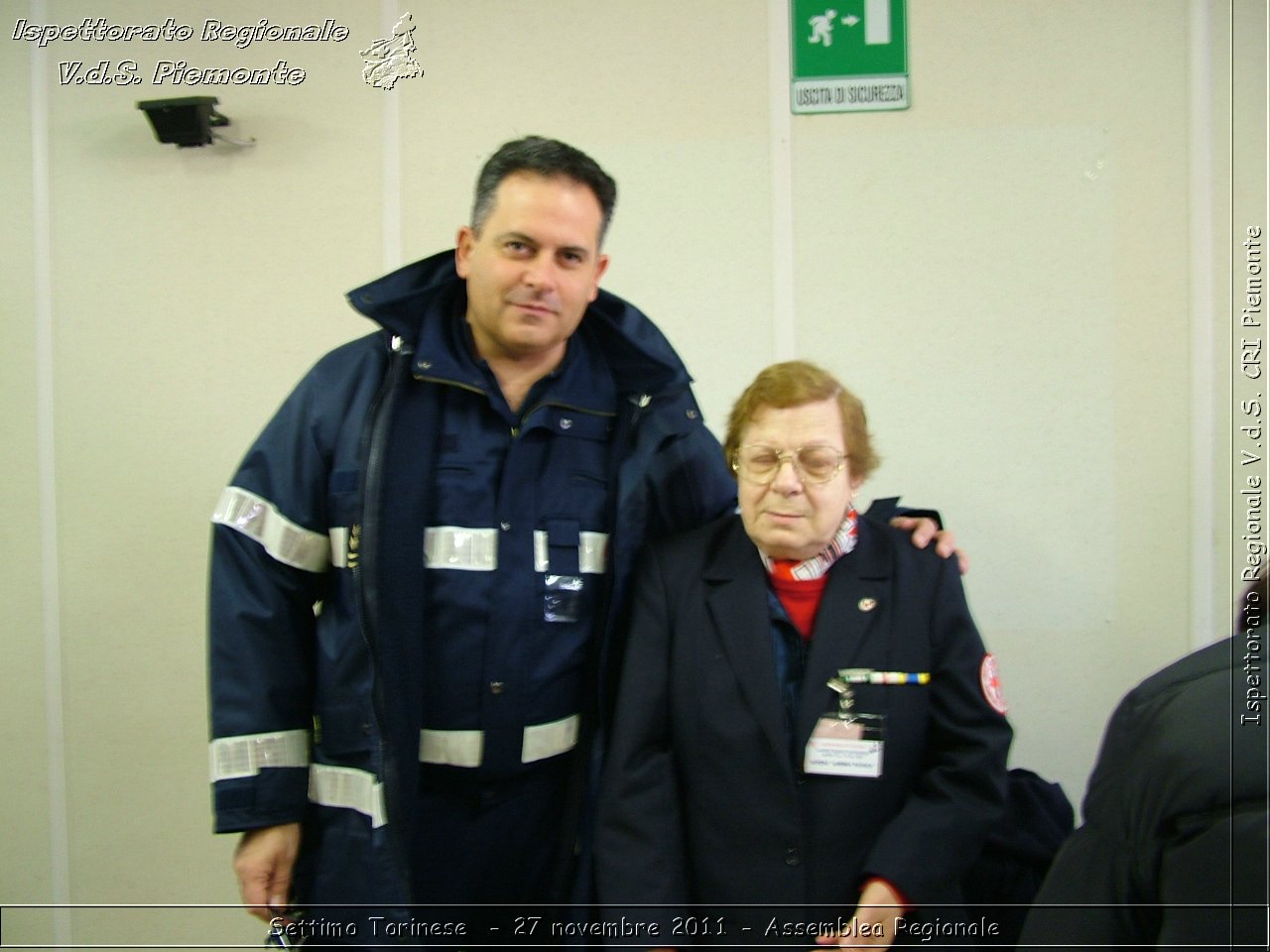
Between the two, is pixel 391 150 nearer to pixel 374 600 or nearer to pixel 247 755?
pixel 374 600

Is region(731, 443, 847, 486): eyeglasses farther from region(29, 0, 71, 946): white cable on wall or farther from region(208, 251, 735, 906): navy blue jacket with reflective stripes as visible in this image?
region(29, 0, 71, 946): white cable on wall

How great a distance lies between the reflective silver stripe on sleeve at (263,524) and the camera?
4.94ft

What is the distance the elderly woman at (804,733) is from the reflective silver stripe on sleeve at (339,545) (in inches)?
21.4

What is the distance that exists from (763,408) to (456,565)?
61cm

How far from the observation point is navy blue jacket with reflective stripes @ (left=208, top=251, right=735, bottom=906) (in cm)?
147

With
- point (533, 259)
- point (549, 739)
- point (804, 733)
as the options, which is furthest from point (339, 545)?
point (804, 733)

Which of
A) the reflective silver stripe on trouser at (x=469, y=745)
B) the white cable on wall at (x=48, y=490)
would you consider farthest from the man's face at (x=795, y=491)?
the white cable on wall at (x=48, y=490)

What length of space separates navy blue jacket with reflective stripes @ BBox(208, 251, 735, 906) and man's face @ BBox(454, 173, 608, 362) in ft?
0.51

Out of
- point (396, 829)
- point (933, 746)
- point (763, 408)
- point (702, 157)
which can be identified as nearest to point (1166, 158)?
point (702, 157)

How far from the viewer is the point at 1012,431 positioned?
2117 mm

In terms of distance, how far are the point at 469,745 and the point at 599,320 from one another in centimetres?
84

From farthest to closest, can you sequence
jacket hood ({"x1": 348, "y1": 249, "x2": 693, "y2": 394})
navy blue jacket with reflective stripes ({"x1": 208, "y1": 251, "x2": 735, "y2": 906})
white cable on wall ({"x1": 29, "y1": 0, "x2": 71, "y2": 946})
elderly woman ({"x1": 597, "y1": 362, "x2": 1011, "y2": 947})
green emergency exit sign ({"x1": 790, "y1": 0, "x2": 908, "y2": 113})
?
white cable on wall ({"x1": 29, "y1": 0, "x2": 71, "y2": 946})
green emergency exit sign ({"x1": 790, "y1": 0, "x2": 908, "y2": 113})
jacket hood ({"x1": 348, "y1": 249, "x2": 693, "y2": 394})
navy blue jacket with reflective stripes ({"x1": 208, "y1": 251, "x2": 735, "y2": 906})
elderly woman ({"x1": 597, "y1": 362, "x2": 1011, "y2": 947})

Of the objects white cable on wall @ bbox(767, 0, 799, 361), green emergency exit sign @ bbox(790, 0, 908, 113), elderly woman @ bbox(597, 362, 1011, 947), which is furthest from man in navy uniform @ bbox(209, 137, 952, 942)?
green emergency exit sign @ bbox(790, 0, 908, 113)

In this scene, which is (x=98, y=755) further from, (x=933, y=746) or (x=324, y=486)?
(x=933, y=746)
